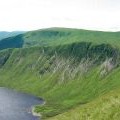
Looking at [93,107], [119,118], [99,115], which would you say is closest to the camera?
[119,118]

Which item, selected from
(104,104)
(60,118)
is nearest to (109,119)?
(104,104)

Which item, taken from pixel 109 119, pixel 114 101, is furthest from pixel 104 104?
pixel 109 119

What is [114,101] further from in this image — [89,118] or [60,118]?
[60,118]

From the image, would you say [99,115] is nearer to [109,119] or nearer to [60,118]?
[109,119]

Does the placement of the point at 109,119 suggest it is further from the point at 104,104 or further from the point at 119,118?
the point at 104,104

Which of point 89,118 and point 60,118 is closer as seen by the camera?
point 89,118

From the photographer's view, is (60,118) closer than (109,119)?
No

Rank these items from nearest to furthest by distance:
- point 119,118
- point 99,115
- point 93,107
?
point 119,118 → point 99,115 → point 93,107

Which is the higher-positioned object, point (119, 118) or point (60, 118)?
point (119, 118)

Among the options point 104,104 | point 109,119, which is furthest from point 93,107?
point 109,119
